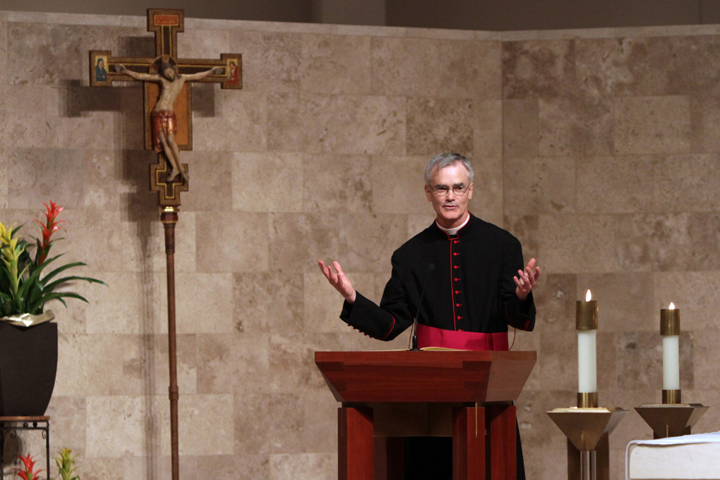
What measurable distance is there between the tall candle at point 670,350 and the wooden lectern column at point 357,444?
2.67 ft

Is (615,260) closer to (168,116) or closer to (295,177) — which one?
(295,177)

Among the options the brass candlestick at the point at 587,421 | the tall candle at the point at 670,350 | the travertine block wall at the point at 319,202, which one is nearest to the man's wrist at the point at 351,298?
the brass candlestick at the point at 587,421

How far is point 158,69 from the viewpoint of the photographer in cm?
488

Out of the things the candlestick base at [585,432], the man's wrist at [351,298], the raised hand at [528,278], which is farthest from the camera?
the man's wrist at [351,298]

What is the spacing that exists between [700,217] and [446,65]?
5.74 ft

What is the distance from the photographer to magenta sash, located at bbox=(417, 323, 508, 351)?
3.21m

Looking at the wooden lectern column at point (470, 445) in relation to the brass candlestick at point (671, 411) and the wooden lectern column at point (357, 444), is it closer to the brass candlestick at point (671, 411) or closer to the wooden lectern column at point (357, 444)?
the wooden lectern column at point (357, 444)

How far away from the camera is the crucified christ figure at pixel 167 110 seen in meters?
4.80

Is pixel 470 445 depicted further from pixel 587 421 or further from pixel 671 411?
pixel 671 411

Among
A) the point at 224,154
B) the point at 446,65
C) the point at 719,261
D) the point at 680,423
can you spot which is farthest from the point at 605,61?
the point at 680,423

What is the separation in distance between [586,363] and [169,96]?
10.5 feet

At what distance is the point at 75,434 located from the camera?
4.98 metres

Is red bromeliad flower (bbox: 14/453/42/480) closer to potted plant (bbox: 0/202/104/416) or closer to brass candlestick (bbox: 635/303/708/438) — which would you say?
potted plant (bbox: 0/202/104/416)

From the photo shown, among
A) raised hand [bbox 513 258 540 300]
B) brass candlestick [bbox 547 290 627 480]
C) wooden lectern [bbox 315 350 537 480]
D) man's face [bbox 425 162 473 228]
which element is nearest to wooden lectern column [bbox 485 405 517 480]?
wooden lectern [bbox 315 350 537 480]
